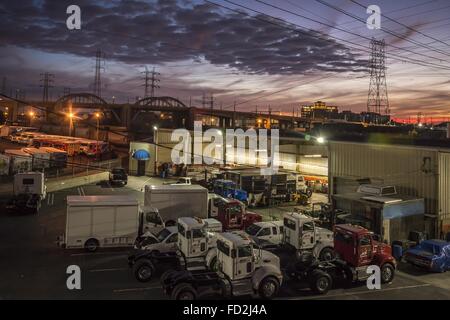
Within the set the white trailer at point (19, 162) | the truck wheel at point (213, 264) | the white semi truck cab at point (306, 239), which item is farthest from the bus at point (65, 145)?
the truck wheel at point (213, 264)

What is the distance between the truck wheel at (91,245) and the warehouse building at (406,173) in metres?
14.3

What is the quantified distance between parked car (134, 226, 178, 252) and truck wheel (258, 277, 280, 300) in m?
4.97

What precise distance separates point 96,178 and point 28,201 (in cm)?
1593

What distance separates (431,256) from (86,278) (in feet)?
49.1

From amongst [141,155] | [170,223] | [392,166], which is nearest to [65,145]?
[141,155]

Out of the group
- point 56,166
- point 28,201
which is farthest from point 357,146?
point 56,166

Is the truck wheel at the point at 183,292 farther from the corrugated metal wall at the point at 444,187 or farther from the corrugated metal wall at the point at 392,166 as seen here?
the corrugated metal wall at the point at 444,187

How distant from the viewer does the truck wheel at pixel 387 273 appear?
15453mm

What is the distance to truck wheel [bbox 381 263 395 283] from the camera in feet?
50.7

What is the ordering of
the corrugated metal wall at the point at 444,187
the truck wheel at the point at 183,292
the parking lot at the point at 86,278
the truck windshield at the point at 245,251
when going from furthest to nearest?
1. the corrugated metal wall at the point at 444,187
2. the parking lot at the point at 86,278
3. the truck windshield at the point at 245,251
4. the truck wheel at the point at 183,292

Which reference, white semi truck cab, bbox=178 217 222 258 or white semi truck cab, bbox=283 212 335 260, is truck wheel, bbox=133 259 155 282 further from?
white semi truck cab, bbox=283 212 335 260

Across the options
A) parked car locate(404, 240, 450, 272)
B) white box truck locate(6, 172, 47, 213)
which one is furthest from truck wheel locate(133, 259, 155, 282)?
white box truck locate(6, 172, 47, 213)

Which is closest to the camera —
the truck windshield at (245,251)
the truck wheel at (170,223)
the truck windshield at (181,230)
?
the truck windshield at (245,251)

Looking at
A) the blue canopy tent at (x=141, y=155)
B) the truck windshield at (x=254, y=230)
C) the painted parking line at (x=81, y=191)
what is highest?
the blue canopy tent at (x=141, y=155)
